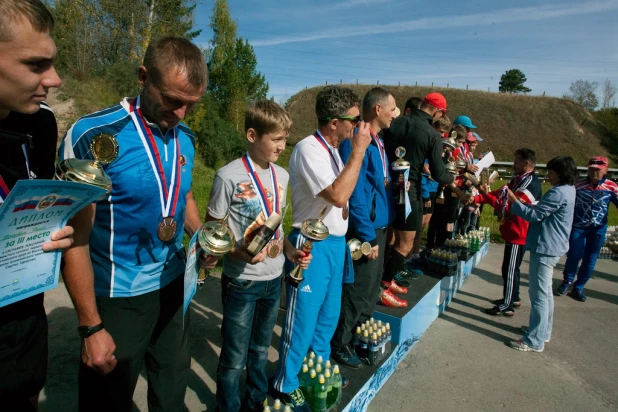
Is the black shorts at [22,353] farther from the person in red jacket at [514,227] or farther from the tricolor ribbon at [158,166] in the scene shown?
the person in red jacket at [514,227]

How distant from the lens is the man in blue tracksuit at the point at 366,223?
3.44 m

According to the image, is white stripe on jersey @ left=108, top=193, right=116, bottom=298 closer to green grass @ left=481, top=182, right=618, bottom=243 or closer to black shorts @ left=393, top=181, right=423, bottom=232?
black shorts @ left=393, top=181, right=423, bottom=232

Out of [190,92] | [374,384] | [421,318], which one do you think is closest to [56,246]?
[190,92]

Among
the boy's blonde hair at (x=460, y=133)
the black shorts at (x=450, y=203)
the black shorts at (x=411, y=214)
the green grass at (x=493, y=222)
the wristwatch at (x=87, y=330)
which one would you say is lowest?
the green grass at (x=493, y=222)

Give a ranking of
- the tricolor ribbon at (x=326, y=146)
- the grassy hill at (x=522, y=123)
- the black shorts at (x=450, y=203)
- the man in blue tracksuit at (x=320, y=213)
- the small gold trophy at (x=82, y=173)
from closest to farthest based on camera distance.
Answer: the small gold trophy at (x=82, y=173), the man in blue tracksuit at (x=320, y=213), the tricolor ribbon at (x=326, y=146), the black shorts at (x=450, y=203), the grassy hill at (x=522, y=123)

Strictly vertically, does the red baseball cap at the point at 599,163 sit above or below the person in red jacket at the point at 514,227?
above

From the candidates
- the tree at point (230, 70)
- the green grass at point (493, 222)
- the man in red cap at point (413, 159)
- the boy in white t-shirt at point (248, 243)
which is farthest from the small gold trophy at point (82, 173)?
the tree at point (230, 70)

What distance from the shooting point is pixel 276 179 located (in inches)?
107

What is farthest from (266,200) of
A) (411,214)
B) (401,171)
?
(411,214)

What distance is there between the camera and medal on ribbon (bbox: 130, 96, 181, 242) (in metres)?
1.93

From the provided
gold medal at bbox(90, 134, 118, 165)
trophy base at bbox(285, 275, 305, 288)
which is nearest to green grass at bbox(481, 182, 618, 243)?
trophy base at bbox(285, 275, 305, 288)

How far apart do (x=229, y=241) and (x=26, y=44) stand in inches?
46.0

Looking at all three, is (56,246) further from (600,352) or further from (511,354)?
(600,352)

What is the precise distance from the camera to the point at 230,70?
29.4 m
